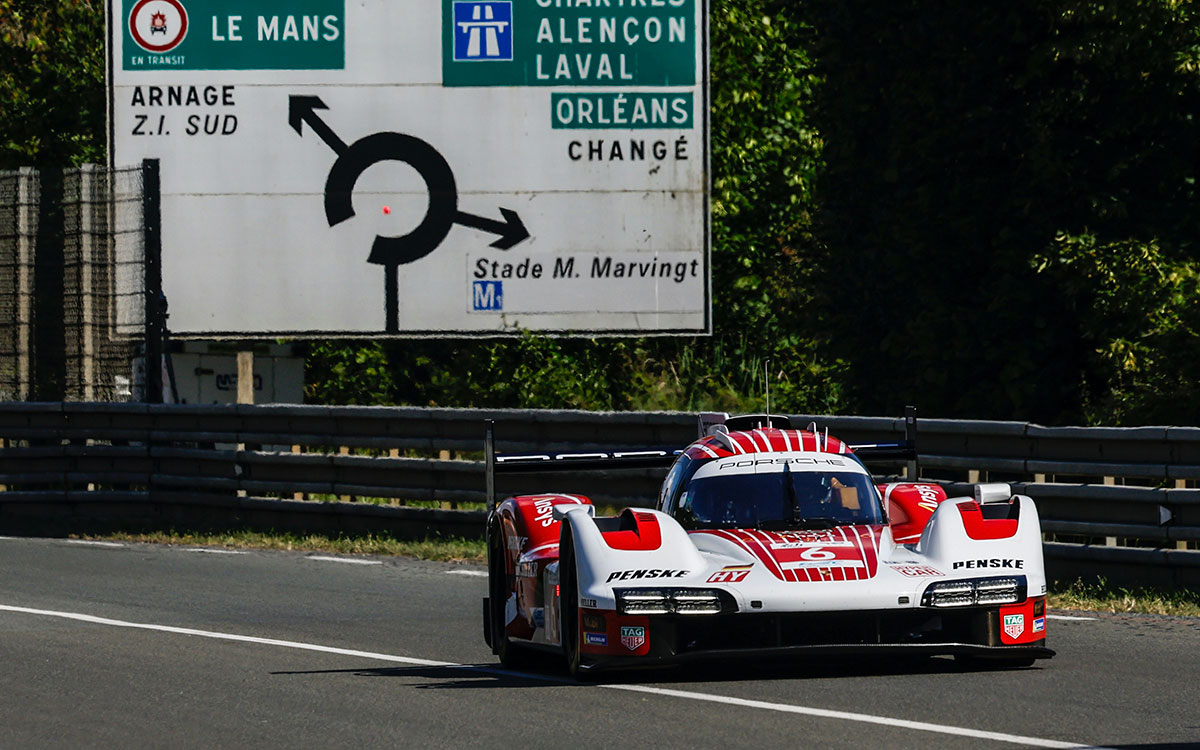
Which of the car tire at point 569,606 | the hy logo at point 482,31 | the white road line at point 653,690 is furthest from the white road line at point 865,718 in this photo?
the hy logo at point 482,31

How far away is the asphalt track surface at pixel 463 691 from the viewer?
7.96 meters

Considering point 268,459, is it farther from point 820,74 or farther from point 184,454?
point 820,74

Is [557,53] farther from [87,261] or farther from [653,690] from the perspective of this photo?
[653,690]

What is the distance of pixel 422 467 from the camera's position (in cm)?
1838

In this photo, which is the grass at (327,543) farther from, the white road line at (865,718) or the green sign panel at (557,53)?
the white road line at (865,718)

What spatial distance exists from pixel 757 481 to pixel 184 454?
10962 mm

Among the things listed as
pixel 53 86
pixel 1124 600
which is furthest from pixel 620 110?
pixel 53 86

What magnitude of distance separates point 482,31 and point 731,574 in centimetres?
1521

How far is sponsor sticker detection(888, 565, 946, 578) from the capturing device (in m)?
9.19

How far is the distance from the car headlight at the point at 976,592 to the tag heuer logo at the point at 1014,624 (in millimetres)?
84

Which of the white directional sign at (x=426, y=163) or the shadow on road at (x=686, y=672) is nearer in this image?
the shadow on road at (x=686, y=672)

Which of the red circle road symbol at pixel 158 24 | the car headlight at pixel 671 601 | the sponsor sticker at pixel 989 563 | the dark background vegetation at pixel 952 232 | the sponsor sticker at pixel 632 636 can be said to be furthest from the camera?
the red circle road symbol at pixel 158 24

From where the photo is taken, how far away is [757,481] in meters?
10.2

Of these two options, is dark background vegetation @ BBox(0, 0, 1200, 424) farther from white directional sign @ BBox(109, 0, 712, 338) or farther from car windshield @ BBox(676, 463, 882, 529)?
car windshield @ BBox(676, 463, 882, 529)
